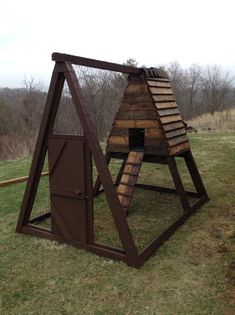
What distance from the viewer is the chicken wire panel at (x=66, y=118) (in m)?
3.52

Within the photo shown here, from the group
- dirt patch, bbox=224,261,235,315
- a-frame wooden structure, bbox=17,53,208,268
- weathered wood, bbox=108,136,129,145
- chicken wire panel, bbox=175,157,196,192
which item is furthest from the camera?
chicken wire panel, bbox=175,157,196,192

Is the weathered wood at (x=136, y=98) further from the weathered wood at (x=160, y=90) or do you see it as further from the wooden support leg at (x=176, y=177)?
the wooden support leg at (x=176, y=177)

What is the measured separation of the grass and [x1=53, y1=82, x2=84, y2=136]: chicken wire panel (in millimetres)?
1359

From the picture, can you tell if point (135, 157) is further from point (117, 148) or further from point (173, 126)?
point (173, 126)

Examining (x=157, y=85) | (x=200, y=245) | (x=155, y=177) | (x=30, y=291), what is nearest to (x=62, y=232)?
(x=30, y=291)

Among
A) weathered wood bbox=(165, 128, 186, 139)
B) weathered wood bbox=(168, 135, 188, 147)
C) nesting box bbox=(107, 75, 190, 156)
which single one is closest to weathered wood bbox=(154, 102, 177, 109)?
nesting box bbox=(107, 75, 190, 156)

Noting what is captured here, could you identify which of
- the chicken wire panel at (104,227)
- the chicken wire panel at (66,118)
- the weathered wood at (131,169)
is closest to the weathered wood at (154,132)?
the weathered wood at (131,169)

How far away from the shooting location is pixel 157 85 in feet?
14.7

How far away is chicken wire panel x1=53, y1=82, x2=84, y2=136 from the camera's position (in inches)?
139

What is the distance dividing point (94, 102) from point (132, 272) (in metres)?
3.74

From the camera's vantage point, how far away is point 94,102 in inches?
237

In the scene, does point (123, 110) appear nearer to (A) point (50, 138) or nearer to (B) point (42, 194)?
(A) point (50, 138)

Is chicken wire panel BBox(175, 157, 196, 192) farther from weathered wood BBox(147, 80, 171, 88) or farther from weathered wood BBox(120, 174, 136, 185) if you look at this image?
weathered wood BBox(147, 80, 171, 88)

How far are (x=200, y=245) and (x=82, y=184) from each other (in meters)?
1.55
